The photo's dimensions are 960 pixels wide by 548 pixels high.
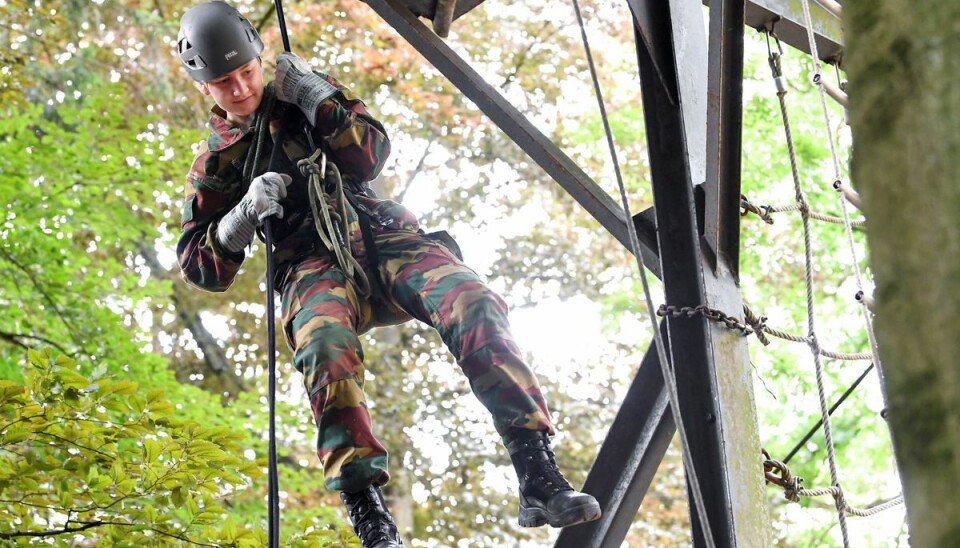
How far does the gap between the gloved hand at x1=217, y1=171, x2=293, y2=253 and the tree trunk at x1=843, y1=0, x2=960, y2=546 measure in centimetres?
211

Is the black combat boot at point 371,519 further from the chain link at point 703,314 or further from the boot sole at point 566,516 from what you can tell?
the chain link at point 703,314

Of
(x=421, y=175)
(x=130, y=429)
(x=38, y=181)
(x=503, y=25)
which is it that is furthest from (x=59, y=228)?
(x=503, y=25)

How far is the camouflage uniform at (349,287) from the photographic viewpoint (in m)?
2.78

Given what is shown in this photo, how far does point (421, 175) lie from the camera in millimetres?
11453

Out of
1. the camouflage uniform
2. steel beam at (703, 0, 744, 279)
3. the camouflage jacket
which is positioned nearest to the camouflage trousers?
the camouflage uniform

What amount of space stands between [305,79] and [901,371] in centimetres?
243

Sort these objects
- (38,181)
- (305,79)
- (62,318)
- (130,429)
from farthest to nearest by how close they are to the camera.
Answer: (38,181) < (62,318) < (130,429) < (305,79)

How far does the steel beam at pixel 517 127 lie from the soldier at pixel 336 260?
41 centimetres

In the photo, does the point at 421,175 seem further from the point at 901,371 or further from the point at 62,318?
the point at 901,371

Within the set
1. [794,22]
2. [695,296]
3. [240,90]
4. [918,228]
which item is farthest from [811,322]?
[918,228]

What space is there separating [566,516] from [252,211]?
106cm

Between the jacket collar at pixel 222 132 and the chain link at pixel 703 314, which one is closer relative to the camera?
the chain link at pixel 703 314

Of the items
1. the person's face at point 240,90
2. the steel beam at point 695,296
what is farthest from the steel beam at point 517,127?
the person's face at point 240,90

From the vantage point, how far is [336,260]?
3.07 meters
